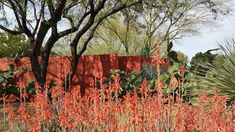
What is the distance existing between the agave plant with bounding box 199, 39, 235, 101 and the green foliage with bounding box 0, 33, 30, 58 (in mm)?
19404

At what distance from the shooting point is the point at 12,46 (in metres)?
31.3

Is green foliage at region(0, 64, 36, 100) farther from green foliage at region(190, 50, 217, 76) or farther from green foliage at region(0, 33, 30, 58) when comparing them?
green foliage at region(0, 33, 30, 58)

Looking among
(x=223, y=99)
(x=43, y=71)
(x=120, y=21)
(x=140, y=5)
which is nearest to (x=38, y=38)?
(x=43, y=71)

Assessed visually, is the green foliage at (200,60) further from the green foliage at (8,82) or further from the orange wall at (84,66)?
the orange wall at (84,66)

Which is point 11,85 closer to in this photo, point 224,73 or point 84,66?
point 84,66

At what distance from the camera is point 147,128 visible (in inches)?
201

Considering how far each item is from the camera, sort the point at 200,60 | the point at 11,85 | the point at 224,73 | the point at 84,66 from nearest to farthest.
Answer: the point at 224,73 < the point at 200,60 < the point at 11,85 < the point at 84,66

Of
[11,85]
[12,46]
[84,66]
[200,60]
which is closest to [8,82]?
[11,85]

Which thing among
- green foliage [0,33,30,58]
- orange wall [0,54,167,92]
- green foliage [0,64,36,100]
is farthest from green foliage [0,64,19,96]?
green foliage [0,33,30,58]

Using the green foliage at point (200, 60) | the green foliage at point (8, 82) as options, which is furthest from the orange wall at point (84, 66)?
the green foliage at point (200, 60)

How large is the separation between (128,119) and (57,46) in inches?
1687

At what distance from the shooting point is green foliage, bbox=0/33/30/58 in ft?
101

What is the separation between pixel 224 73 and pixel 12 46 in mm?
21254

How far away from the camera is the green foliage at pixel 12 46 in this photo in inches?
1214
